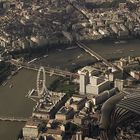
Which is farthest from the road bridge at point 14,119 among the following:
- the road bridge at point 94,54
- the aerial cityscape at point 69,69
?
the road bridge at point 94,54

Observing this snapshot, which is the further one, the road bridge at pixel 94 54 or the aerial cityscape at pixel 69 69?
the road bridge at pixel 94 54

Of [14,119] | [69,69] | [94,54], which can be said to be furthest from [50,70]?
[14,119]

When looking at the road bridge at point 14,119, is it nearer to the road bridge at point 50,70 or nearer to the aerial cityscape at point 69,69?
the aerial cityscape at point 69,69

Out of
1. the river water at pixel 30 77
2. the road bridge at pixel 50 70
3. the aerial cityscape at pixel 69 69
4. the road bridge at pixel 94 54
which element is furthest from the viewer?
the road bridge at pixel 94 54

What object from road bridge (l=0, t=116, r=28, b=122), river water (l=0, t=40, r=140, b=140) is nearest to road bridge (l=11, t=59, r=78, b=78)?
river water (l=0, t=40, r=140, b=140)

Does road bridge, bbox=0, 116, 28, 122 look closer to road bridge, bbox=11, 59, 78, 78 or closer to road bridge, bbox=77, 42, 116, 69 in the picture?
road bridge, bbox=11, 59, 78, 78

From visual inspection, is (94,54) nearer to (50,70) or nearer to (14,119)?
(50,70)

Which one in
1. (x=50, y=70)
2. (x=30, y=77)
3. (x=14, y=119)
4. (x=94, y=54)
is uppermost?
(x=94, y=54)

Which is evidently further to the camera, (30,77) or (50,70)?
(50,70)
